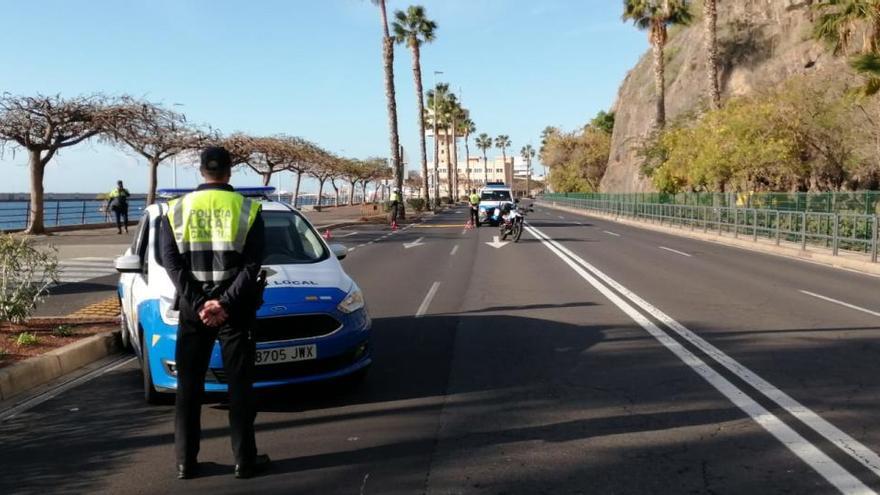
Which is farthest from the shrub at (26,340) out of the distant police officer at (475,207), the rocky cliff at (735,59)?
the rocky cliff at (735,59)

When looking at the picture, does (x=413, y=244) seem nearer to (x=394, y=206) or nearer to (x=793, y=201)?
(x=793, y=201)

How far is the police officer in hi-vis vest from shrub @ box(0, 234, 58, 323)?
443 cm

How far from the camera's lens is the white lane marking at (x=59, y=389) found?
19.1 feet

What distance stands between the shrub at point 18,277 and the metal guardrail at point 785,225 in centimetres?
1678

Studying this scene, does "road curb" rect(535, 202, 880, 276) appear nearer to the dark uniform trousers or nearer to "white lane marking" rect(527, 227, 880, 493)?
"white lane marking" rect(527, 227, 880, 493)

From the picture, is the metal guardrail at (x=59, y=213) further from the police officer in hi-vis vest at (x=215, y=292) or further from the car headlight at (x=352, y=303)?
the police officer in hi-vis vest at (x=215, y=292)

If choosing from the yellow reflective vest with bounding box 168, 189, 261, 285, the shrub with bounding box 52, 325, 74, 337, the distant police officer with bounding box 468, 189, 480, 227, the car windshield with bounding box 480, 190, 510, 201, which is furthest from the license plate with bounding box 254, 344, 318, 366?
the car windshield with bounding box 480, 190, 510, 201

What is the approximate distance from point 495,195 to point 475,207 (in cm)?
137

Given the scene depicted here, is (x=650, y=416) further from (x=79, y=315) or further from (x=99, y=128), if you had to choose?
(x=99, y=128)

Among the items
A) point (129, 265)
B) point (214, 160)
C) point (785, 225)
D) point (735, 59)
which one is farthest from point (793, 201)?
point (735, 59)

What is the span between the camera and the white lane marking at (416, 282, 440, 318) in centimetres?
1027

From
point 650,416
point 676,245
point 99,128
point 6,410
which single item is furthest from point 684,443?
point 99,128

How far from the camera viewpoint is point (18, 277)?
8.09 meters

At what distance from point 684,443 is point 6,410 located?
4.98 m
